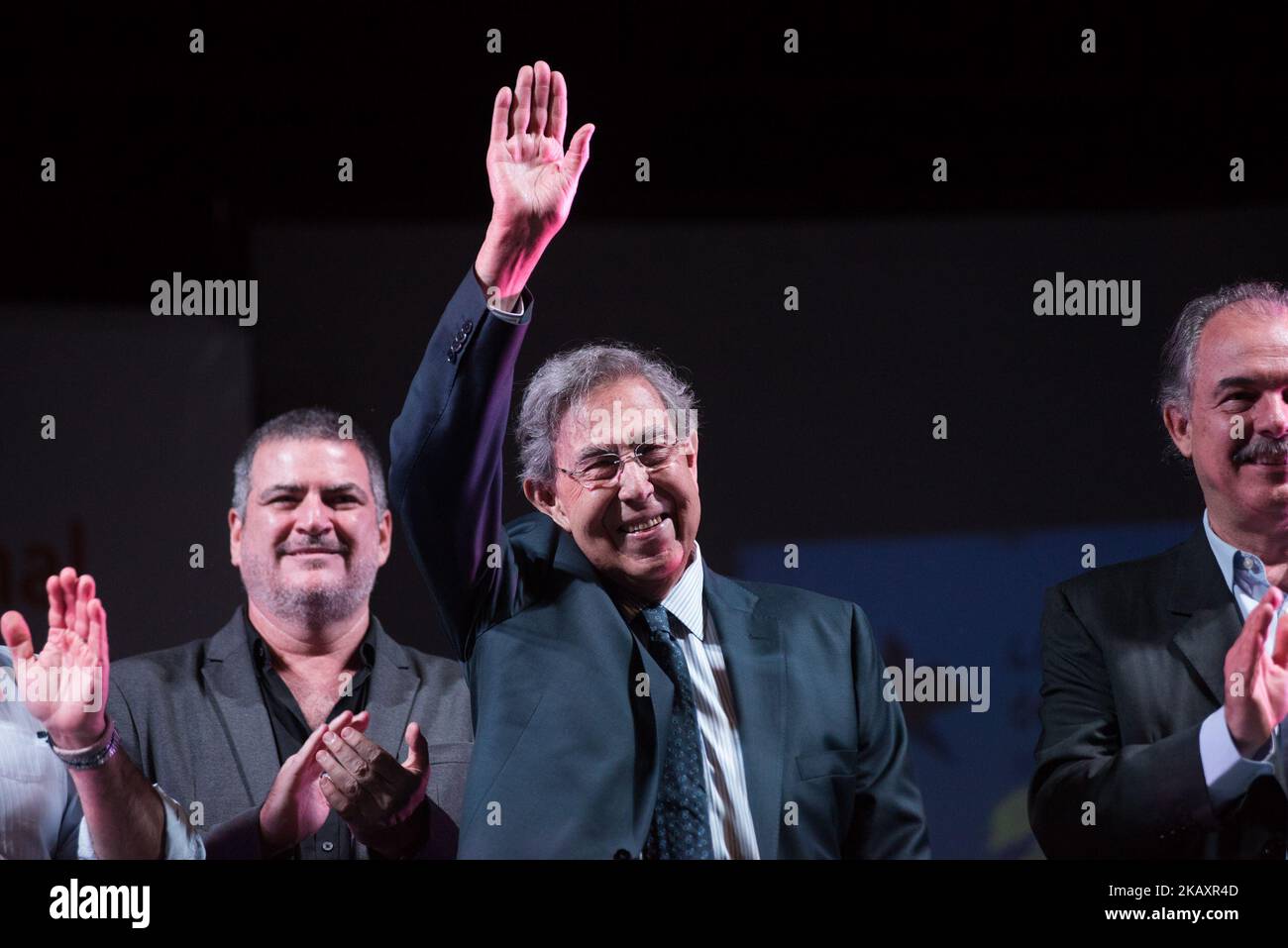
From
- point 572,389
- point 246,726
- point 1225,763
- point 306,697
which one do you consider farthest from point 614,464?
point 1225,763

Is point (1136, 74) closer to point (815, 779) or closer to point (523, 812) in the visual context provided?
point (815, 779)

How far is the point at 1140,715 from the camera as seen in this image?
337 centimetres

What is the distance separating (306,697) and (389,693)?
20cm

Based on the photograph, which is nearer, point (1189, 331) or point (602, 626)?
point (602, 626)

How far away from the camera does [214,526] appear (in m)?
3.46

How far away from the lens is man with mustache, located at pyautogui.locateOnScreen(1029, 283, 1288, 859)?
3.31 m

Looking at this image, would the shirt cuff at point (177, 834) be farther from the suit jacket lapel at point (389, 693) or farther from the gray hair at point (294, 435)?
the gray hair at point (294, 435)

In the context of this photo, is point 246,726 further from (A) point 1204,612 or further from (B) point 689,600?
(A) point 1204,612

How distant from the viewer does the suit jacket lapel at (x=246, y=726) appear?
3.31 m

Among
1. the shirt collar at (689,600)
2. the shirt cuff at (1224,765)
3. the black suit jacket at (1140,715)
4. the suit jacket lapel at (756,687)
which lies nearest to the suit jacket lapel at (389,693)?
→ the shirt collar at (689,600)

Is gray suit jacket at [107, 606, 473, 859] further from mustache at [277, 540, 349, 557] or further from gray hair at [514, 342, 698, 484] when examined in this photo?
gray hair at [514, 342, 698, 484]

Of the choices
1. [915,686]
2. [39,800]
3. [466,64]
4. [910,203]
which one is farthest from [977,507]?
[39,800]

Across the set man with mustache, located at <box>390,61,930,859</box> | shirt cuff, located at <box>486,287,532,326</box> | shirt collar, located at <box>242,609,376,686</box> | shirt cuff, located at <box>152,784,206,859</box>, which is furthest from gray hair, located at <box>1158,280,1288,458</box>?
shirt cuff, located at <box>152,784,206,859</box>

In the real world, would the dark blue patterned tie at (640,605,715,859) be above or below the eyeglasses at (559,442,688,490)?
below
